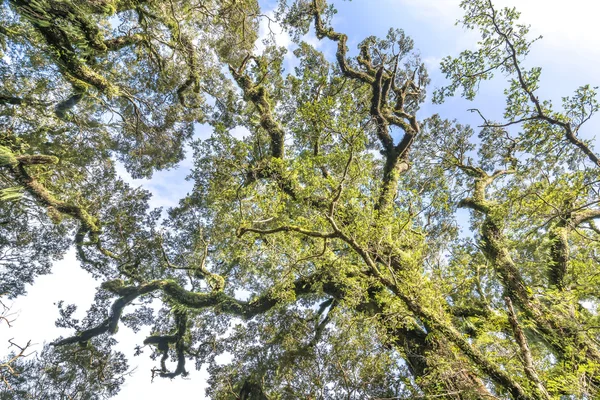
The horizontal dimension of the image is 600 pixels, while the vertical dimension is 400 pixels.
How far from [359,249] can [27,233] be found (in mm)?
12776

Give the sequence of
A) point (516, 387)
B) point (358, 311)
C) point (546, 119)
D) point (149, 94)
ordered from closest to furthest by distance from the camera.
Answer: point (516, 387)
point (546, 119)
point (358, 311)
point (149, 94)

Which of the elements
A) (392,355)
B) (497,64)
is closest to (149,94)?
(497,64)

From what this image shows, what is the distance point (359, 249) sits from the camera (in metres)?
4.91

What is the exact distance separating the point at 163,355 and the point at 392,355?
931 cm

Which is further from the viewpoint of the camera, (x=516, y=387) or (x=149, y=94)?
(x=149, y=94)

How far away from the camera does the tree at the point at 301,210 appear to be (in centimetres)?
520

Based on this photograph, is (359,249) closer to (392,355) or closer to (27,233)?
(392,355)

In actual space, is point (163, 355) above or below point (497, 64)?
below

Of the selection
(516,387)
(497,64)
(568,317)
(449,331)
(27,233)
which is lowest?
(516,387)

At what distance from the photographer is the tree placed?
5.20 meters

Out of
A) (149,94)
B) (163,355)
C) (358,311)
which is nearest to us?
(358,311)

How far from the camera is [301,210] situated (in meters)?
7.66

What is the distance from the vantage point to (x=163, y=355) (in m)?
11.3

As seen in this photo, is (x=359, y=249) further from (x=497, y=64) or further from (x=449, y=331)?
(x=497, y=64)
